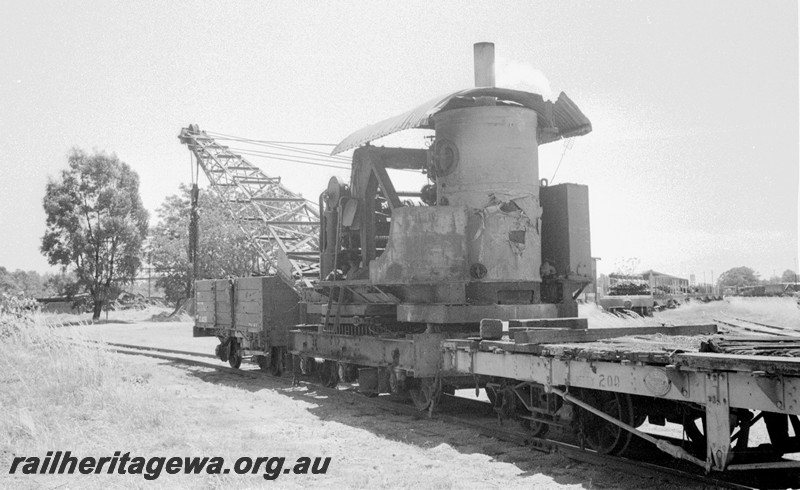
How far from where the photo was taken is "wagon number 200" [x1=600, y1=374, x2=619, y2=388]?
704 cm

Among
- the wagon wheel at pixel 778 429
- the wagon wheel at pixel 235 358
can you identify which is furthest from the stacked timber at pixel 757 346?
the wagon wheel at pixel 235 358

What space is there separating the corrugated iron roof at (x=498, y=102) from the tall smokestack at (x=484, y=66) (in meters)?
0.67

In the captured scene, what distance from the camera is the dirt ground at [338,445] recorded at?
7.36m

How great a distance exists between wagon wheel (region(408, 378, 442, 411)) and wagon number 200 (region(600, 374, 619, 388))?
3958mm

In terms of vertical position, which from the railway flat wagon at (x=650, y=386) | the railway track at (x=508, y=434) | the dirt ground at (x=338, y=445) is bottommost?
the dirt ground at (x=338, y=445)

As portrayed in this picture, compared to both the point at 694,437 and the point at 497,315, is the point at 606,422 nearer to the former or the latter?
the point at 694,437

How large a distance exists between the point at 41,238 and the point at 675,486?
47106 millimetres

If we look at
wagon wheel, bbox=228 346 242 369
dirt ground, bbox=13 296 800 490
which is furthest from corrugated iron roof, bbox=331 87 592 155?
wagon wheel, bbox=228 346 242 369

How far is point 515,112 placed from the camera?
459 inches

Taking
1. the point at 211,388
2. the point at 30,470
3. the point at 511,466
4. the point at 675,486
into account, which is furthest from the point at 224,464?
the point at 211,388

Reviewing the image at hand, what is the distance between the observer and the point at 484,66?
1241 cm

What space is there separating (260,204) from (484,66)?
16.9m

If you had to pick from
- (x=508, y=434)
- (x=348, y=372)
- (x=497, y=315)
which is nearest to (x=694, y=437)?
(x=508, y=434)

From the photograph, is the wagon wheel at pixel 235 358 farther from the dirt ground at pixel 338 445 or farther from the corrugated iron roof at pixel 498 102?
the corrugated iron roof at pixel 498 102
